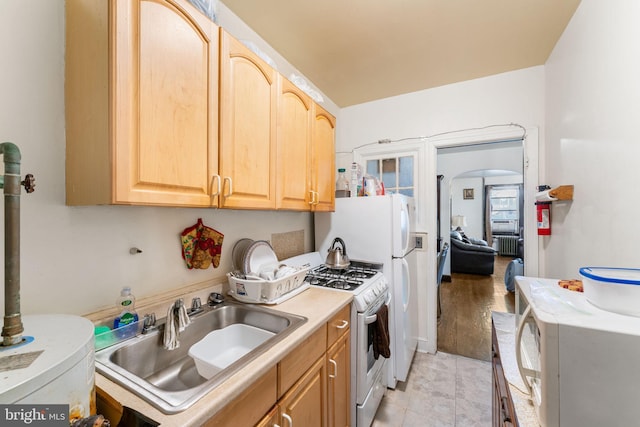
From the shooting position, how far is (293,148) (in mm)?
1562

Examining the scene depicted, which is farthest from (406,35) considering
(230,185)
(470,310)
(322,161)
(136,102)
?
(470,310)

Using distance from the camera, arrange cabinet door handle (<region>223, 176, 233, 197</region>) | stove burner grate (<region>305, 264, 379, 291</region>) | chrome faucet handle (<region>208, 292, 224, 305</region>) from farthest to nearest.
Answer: stove burner grate (<region>305, 264, 379, 291</region>)
chrome faucet handle (<region>208, 292, 224, 305</region>)
cabinet door handle (<region>223, 176, 233, 197</region>)

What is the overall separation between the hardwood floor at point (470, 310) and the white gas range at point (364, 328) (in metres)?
1.21

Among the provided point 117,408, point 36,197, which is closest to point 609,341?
point 117,408

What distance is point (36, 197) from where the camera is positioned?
833 millimetres

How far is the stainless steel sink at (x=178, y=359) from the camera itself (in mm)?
683

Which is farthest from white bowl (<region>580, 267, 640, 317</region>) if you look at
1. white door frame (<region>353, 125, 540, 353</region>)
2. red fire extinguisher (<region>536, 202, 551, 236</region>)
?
white door frame (<region>353, 125, 540, 353</region>)

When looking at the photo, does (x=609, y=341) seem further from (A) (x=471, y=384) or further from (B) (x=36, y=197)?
(A) (x=471, y=384)

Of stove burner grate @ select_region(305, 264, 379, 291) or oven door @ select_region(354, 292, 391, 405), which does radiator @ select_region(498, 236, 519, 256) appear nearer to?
A: stove burner grate @ select_region(305, 264, 379, 291)

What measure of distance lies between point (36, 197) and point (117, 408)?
28.2 inches

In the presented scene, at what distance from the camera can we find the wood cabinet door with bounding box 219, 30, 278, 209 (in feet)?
3.58

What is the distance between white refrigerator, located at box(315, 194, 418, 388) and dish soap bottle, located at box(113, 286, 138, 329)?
146 cm

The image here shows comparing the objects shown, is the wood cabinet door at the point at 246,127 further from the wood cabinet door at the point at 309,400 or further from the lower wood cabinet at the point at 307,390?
the wood cabinet door at the point at 309,400

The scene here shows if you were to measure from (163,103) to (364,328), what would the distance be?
4.86ft
